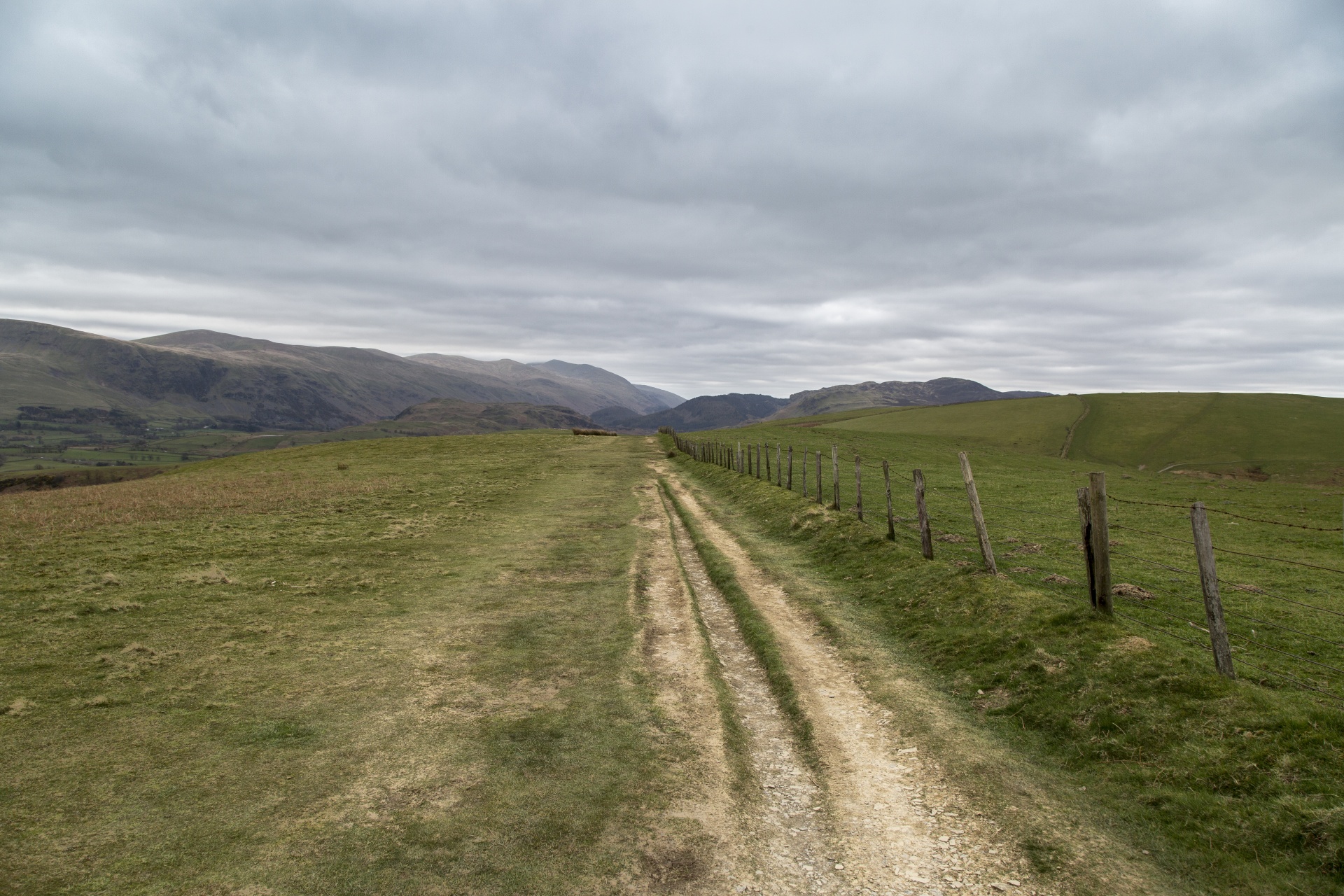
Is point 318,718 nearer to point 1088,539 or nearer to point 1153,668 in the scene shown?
point 1153,668

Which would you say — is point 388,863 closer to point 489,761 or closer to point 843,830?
point 489,761

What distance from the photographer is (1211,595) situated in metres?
9.34

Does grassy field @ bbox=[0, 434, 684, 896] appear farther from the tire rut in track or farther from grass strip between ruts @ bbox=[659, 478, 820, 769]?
grass strip between ruts @ bbox=[659, 478, 820, 769]

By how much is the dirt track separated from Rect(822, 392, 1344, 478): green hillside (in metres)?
84.0

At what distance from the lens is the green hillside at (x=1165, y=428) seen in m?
87.2

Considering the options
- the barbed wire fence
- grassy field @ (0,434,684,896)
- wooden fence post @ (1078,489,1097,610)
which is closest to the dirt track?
grassy field @ (0,434,684,896)

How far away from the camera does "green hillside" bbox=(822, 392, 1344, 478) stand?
87.2 meters

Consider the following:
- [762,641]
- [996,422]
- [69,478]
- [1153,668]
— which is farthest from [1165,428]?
[69,478]

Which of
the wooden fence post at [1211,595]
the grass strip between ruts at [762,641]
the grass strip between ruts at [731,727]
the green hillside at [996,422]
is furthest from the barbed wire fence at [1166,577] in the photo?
the green hillside at [996,422]

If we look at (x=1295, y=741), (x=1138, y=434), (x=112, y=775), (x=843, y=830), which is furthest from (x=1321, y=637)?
(x=1138, y=434)

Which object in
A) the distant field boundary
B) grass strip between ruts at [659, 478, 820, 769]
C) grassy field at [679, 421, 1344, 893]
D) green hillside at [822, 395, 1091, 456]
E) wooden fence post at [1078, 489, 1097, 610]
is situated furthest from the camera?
green hillside at [822, 395, 1091, 456]

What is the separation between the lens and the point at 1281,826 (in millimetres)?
6512

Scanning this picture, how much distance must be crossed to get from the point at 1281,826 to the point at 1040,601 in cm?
623

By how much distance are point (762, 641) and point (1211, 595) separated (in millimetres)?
7256
